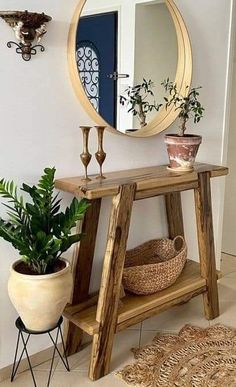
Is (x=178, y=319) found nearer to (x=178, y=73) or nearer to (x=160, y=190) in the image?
(x=160, y=190)

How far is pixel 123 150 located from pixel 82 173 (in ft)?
0.87

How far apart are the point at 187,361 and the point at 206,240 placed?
1.99 ft

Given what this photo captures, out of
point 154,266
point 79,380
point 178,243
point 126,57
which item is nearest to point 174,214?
point 178,243

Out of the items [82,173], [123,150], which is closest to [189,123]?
[123,150]

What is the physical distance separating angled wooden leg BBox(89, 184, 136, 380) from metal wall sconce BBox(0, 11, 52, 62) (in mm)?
641

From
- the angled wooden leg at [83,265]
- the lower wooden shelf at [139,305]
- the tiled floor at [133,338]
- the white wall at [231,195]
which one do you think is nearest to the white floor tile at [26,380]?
the tiled floor at [133,338]

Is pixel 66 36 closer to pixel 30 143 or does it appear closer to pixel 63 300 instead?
pixel 30 143

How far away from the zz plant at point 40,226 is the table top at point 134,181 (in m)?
0.09

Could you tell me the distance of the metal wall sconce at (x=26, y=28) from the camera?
1.47 meters

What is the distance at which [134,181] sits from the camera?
173 centimetres

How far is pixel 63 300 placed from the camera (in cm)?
154

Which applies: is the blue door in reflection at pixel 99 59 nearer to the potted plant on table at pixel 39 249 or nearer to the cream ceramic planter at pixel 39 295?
the potted plant on table at pixel 39 249

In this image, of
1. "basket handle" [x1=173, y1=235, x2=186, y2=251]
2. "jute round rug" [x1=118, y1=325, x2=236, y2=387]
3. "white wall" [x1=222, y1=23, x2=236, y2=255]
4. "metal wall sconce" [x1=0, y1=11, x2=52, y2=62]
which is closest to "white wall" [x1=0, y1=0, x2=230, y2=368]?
"metal wall sconce" [x1=0, y1=11, x2=52, y2=62]

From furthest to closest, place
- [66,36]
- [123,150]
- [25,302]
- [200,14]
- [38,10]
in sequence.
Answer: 1. [200,14]
2. [123,150]
3. [66,36]
4. [38,10]
5. [25,302]
